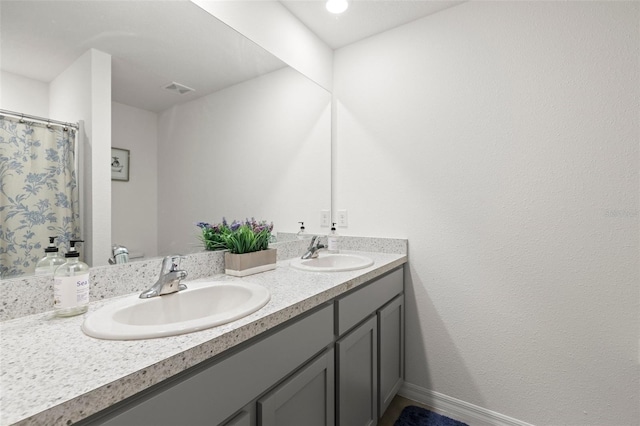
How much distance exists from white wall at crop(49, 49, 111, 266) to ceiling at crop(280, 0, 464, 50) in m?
1.15

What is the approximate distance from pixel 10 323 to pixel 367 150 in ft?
5.83

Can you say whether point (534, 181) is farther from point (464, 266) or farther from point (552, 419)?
point (552, 419)

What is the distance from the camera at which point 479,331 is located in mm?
1626

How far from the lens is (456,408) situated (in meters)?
1.68

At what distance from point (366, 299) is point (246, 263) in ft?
1.87

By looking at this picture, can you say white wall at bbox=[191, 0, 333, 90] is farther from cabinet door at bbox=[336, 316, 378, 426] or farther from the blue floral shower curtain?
cabinet door at bbox=[336, 316, 378, 426]

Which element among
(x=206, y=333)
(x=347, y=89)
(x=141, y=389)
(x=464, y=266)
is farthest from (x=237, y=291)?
(x=347, y=89)

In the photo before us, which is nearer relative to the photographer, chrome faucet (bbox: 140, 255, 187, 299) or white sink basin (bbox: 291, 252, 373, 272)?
chrome faucet (bbox: 140, 255, 187, 299)

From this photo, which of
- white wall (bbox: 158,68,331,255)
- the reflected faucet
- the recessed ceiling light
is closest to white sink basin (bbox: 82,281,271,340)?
the reflected faucet

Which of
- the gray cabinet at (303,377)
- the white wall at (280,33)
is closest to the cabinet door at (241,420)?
the gray cabinet at (303,377)

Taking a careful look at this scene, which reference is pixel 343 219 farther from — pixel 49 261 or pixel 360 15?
pixel 49 261

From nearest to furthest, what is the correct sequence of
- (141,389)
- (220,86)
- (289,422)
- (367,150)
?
(141,389) → (289,422) → (220,86) → (367,150)

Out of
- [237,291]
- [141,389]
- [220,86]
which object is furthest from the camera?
[220,86]

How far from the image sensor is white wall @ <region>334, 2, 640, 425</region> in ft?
4.34
